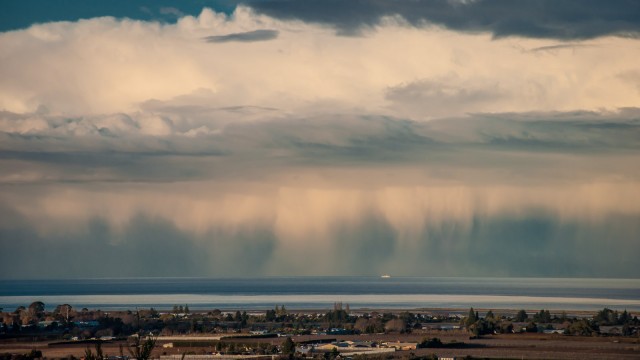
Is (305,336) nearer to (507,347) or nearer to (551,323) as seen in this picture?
(507,347)

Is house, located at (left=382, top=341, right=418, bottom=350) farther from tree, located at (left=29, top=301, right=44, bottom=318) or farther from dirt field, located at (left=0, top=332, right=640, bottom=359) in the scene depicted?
tree, located at (left=29, top=301, right=44, bottom=318)

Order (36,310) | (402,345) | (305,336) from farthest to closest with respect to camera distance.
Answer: (36,310) → (305,336) → (402,345)

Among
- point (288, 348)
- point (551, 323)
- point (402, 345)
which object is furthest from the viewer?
point (551, 323)

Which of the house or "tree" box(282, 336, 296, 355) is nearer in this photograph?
"tree" box(282, 336, 296, 355)

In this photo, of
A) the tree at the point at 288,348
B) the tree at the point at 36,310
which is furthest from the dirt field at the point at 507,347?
the tree at the point at 36,310

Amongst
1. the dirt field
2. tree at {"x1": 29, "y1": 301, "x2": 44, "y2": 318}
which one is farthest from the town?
tree at {"x1": 29, "y1": 301, "x2": 44, "y2": 318}

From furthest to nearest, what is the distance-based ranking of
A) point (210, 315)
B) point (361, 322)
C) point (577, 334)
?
point (210, 315)
point (361, 322)
point (577, 334)

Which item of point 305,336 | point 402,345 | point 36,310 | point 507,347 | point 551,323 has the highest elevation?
point 36,310

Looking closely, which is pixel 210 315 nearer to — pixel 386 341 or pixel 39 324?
pixel 39 324

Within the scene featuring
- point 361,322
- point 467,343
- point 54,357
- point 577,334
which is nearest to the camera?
point 54,357

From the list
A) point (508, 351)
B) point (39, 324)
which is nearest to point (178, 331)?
point (39, 324)

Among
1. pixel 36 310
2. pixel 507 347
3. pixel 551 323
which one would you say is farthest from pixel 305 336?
pixel 36 310
